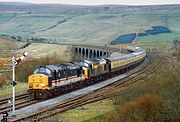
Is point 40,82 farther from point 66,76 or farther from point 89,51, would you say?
point 89,51

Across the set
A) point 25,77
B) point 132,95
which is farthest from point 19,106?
point 25,77

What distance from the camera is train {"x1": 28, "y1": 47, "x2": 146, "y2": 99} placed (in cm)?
4934

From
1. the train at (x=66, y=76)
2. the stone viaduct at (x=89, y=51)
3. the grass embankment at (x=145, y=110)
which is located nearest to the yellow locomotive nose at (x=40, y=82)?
the train at (x=66, y=76)

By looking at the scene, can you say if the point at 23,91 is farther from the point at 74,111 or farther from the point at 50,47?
the point at 50,47

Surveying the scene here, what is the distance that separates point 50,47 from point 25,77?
77.9m

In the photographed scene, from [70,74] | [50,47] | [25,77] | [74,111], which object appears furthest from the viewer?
[50,47]

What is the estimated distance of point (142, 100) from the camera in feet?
116

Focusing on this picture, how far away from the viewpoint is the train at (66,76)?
49344mm

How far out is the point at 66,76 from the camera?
53.6 metres

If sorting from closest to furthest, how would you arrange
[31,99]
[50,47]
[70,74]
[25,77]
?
[31,99] < [70,74] < [25,77] < [50,47]

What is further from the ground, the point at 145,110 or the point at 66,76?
the point at 145,110

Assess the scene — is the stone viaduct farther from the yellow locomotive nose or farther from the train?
the yellow locomotive nose

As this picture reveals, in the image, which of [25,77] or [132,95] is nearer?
[132,95]

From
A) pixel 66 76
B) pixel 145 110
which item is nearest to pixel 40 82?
pixel 66 76
